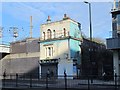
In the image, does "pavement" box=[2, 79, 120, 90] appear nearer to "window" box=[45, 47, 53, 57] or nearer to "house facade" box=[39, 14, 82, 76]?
"house facade" box=[39, 14, 82, 76]

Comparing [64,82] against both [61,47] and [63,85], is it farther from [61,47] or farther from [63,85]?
[61,47]

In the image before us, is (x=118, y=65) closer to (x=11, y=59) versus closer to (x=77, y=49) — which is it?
(x=77, y=49)

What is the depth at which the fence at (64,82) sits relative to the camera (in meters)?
15.6

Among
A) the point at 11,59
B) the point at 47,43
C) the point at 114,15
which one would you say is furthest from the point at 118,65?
the point at 11,59

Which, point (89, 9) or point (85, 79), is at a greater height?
point (89, 9)

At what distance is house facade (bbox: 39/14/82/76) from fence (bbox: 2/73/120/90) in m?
27.1

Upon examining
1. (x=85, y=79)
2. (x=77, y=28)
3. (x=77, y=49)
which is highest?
(x=77, y=28)

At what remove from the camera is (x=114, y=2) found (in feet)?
127

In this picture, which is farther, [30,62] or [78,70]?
[30,62]

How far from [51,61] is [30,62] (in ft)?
17.1

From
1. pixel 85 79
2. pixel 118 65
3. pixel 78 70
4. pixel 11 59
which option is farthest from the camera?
pixel 11 59

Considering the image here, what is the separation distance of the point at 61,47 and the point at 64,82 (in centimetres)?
3188

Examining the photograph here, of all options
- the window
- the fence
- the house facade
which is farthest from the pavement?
the window

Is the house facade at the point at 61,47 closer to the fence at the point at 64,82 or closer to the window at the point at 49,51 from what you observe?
the window at the point at 49,51
